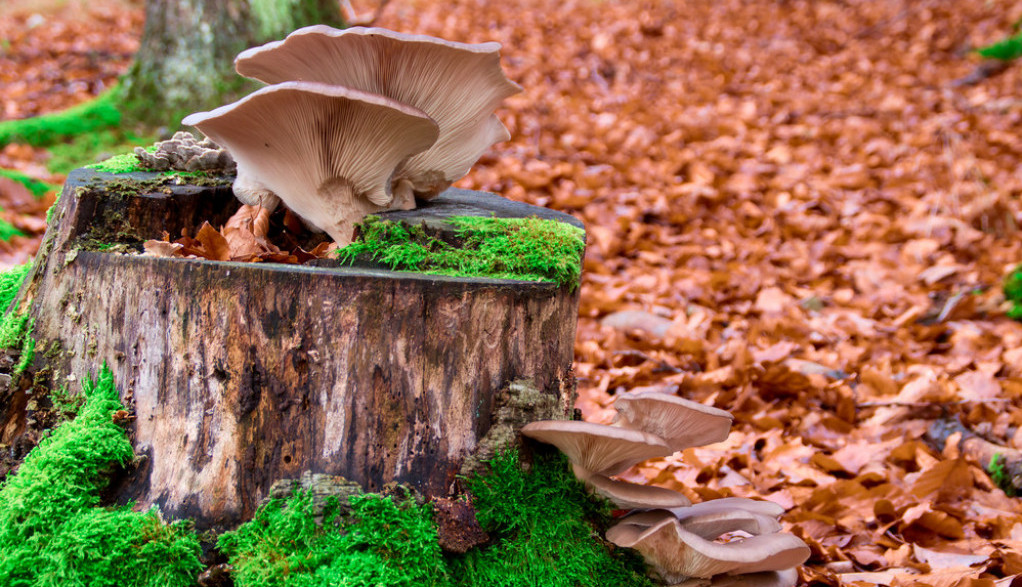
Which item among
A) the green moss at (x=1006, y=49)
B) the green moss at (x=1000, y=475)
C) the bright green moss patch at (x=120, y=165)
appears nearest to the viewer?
the bright green moss patch at (x=120, y=165)

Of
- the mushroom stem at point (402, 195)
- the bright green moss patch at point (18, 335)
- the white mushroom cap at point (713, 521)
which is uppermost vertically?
the mushroom stem at point (402, 195)

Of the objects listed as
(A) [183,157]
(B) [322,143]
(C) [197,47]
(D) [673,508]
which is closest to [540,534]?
(D) [673,508]

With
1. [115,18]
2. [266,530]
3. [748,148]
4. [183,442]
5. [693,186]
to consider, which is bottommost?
[266,530]

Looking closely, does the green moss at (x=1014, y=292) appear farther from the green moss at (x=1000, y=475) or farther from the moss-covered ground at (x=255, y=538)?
the moss-covered ground at (x=255, y=538)

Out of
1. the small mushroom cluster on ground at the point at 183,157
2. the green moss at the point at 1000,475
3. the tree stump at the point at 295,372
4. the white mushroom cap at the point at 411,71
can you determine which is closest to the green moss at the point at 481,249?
the tree stump at the point at 295,372

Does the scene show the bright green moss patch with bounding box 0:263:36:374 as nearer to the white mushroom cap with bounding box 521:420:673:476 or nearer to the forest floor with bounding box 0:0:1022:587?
the white mushroom cap with bounding box 521:420:673:476

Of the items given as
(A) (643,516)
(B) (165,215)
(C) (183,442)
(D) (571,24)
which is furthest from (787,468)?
(D) (571,24)

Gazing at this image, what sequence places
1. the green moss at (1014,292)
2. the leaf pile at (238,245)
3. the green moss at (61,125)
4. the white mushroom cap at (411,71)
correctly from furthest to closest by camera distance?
the green moss at (61,125) → the green moss at (1014,292) → the leaf pile at (238,245) → the white mushroom cap at (411,71)

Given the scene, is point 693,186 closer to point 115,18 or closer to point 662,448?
point 662,448
